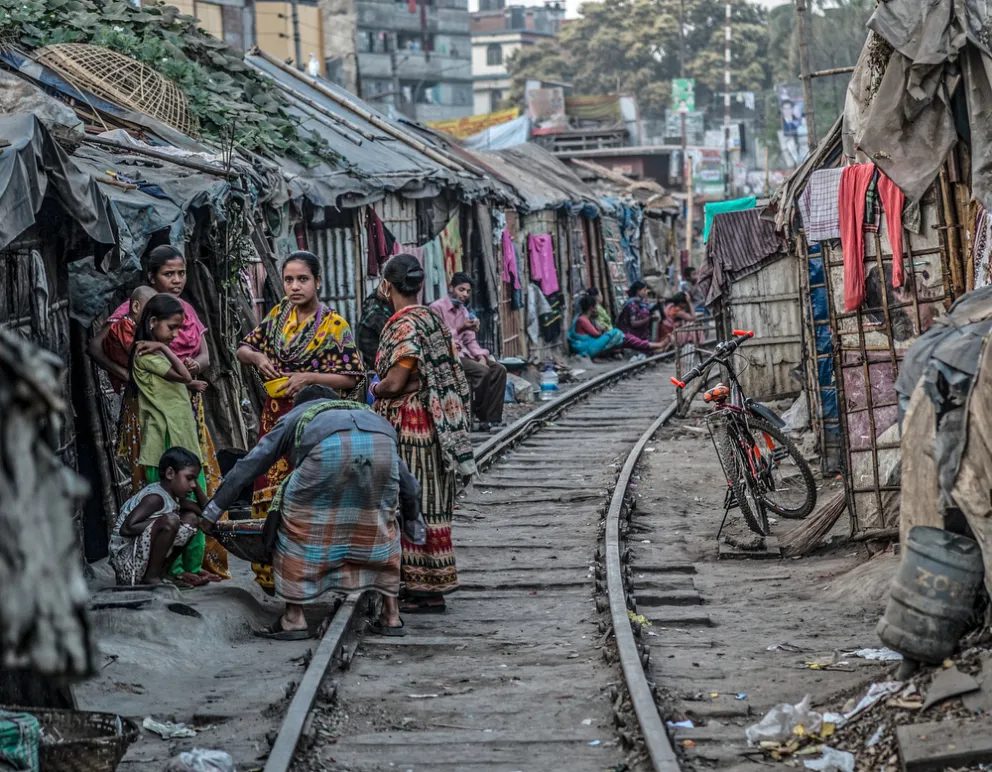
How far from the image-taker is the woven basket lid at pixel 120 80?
41.0 ft

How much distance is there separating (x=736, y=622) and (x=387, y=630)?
1.98 metres

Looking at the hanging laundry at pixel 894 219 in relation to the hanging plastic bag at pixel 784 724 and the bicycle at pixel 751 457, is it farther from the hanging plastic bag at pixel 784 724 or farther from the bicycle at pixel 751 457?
the hanging plastic bag at pixel 784 724

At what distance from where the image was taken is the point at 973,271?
845 centimetres

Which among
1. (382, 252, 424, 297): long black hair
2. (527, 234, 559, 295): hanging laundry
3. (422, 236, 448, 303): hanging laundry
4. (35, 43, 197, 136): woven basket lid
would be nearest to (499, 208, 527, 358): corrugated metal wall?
(527, 234, 559, 295): hanging laundry

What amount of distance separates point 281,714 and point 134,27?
33.6 feet

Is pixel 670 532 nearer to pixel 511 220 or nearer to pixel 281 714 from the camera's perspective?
pixel 281 714

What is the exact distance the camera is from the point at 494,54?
8838 cm

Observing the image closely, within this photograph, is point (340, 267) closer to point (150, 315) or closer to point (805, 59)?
point (805, 59)

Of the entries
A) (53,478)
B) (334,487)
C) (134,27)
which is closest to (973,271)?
(334,487)

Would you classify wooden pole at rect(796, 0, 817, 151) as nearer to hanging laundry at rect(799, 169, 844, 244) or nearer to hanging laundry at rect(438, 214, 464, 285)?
hanging laundry at rect(438, 214, 464, 285)

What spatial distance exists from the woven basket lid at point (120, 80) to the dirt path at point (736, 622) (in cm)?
560

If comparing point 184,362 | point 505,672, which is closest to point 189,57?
point 184,362

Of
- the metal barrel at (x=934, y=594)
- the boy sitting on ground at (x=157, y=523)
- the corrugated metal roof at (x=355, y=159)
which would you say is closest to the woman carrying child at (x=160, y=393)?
the boy sitting on ground at (x=157, y=523)

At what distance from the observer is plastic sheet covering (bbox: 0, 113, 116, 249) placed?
21.6ft
